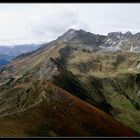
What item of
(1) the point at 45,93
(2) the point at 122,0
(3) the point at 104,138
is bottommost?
(1) the point at 45,93

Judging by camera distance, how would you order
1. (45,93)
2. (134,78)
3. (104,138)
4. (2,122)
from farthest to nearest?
(134,78) → (45,93) → (2,122) → (104,138)

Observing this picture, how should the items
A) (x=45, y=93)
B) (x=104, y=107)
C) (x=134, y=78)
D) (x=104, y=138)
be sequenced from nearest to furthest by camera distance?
(x=104, y=138) → (x=45, y=93) → (x=104, y=107) → (x=134, y=78)

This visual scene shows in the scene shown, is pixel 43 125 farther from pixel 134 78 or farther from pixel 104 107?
pixel 134 78

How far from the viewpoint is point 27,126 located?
69250 mm

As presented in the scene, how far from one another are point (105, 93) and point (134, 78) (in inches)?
813

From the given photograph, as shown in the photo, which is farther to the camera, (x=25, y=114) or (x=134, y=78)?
(x=134, y=78)

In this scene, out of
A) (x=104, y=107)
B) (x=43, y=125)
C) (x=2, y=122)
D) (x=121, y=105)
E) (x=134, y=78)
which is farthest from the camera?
(x=134, y=78)

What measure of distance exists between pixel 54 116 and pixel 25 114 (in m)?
9.51

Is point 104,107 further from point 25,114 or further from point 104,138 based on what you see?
point 104,138

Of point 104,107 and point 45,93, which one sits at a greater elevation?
point 45,93

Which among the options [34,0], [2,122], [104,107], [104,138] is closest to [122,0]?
[34,0]

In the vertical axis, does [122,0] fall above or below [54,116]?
above

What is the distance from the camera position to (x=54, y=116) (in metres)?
82.2

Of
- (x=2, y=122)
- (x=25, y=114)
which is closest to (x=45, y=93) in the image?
(x=25, y=114)
